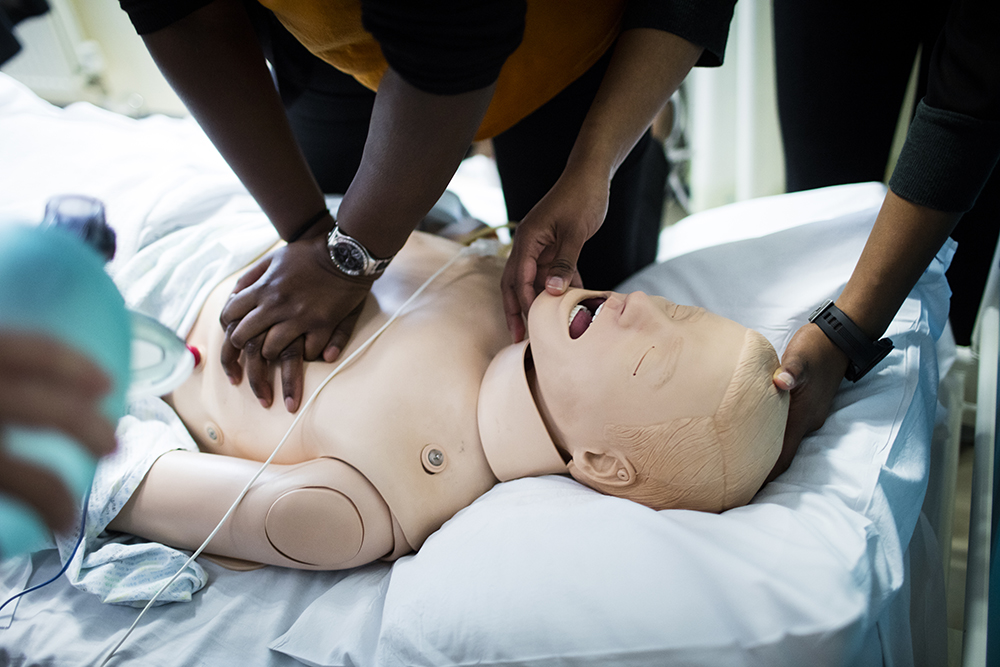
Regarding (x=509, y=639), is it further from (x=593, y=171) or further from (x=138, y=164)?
(x=138, y=164)

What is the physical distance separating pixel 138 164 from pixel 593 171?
1.11m

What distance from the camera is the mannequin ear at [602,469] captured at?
2.93 ft

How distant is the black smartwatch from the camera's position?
36.6 inches

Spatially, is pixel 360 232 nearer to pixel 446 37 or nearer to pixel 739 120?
pixel 446 37

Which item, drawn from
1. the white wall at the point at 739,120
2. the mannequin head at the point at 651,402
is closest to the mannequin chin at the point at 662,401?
the mannequin head at the point at 651,402

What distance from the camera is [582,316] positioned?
97cm

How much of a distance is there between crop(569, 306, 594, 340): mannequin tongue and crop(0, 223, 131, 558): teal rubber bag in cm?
60

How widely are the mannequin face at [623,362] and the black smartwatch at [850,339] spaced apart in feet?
0.51

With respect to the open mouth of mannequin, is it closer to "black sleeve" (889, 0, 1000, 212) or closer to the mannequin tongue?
the mannequin tongue

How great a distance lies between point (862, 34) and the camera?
1331mm

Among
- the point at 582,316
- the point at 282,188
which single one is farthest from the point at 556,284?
the point at 282,188

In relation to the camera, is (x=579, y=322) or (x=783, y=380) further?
(x=579, y=322)

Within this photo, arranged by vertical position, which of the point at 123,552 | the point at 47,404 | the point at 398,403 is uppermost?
the point at 47,404

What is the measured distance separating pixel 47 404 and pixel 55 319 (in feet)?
0.21
